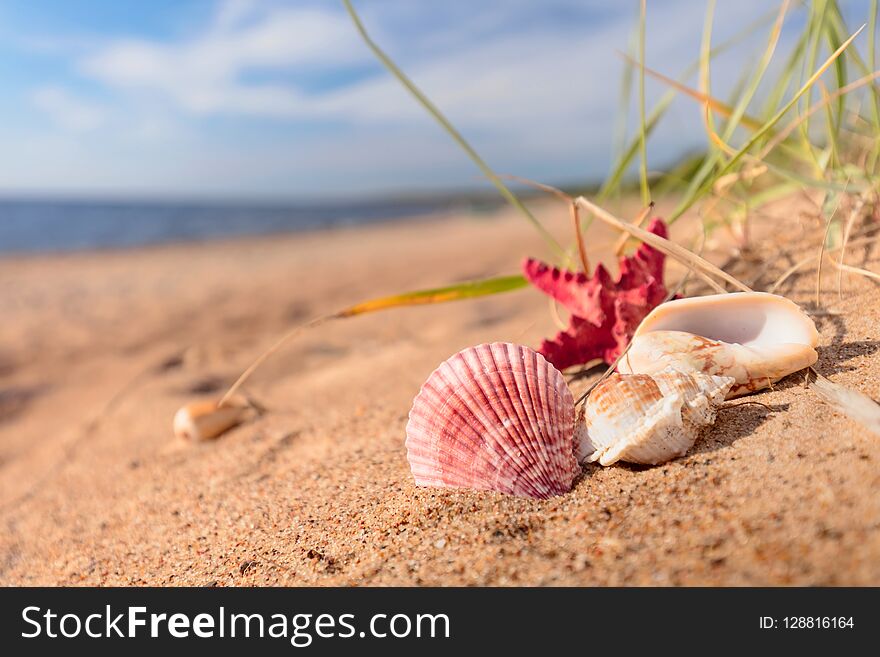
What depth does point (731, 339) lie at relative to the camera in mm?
1560

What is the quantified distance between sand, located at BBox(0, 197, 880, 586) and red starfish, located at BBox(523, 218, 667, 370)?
189 millimetres

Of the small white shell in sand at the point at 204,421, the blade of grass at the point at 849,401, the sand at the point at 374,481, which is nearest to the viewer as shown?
the sand at the point at 374,481

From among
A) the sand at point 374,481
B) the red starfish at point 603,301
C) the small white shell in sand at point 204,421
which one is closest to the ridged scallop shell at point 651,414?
the sand at point 374,481

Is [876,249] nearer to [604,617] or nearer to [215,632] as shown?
[604,617]

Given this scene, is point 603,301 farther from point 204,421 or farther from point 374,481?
point 204,421

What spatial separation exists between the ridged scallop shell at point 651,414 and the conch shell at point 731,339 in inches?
3.0

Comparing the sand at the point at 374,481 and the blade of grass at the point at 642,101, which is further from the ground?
the blade of grass at the point at 642,101

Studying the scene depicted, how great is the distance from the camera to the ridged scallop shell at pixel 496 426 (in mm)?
1305

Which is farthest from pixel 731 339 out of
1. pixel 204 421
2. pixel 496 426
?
pixel 204 421

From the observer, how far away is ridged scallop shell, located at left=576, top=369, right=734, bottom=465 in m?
1.24

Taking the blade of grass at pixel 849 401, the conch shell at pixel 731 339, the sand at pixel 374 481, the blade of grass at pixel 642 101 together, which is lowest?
the sand at pixel 374 481

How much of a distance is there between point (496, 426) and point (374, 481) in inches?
18.2

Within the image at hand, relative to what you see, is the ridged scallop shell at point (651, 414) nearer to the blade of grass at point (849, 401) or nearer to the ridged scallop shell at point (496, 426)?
the ridged scallop shell at point (496, 426)

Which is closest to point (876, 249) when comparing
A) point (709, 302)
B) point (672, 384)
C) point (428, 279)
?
point (709, 302)
